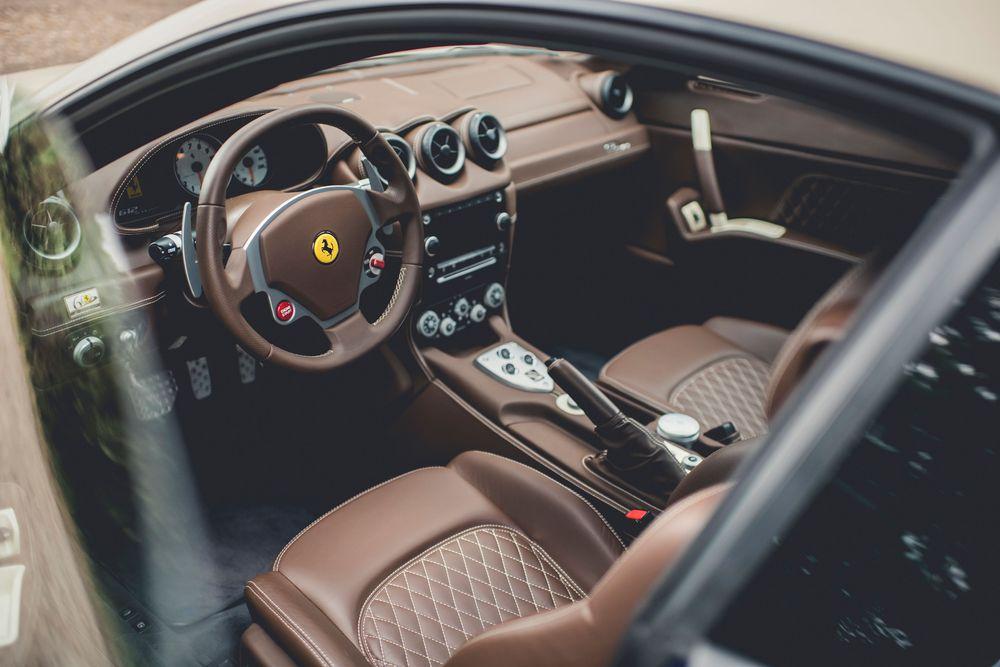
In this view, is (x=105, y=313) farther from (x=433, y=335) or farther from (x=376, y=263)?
(x=433, y=335)

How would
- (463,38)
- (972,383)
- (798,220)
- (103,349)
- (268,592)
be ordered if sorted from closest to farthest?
(972,383) → (463,38) → (268,592) → (103,349) → (798,220)

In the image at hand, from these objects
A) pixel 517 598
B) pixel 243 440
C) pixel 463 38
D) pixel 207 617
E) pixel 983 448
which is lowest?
pixel 207 617

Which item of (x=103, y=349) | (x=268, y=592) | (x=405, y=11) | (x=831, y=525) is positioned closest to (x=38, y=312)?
(x=103, y=349)

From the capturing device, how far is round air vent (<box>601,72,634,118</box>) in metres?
2.89

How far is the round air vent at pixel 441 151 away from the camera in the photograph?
214cm

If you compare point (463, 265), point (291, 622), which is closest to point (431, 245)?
point (463, 265)

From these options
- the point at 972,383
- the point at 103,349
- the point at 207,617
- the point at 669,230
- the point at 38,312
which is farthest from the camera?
the point at 669,230

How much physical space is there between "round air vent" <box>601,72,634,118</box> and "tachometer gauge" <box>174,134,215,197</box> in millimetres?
1556

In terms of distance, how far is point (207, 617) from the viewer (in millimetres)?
1971

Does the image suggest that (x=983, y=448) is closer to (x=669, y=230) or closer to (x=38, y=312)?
(x=38, y=312)

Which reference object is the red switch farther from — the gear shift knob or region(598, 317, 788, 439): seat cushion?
region(598, 317, 788, 439): seat cushion

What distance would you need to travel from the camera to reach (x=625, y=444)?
5.69ft

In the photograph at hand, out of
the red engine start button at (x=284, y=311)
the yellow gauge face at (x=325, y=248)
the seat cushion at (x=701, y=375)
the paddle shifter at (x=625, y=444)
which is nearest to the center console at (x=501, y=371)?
the paddle shifter at (x=625, y=444)

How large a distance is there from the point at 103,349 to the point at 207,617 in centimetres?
70
